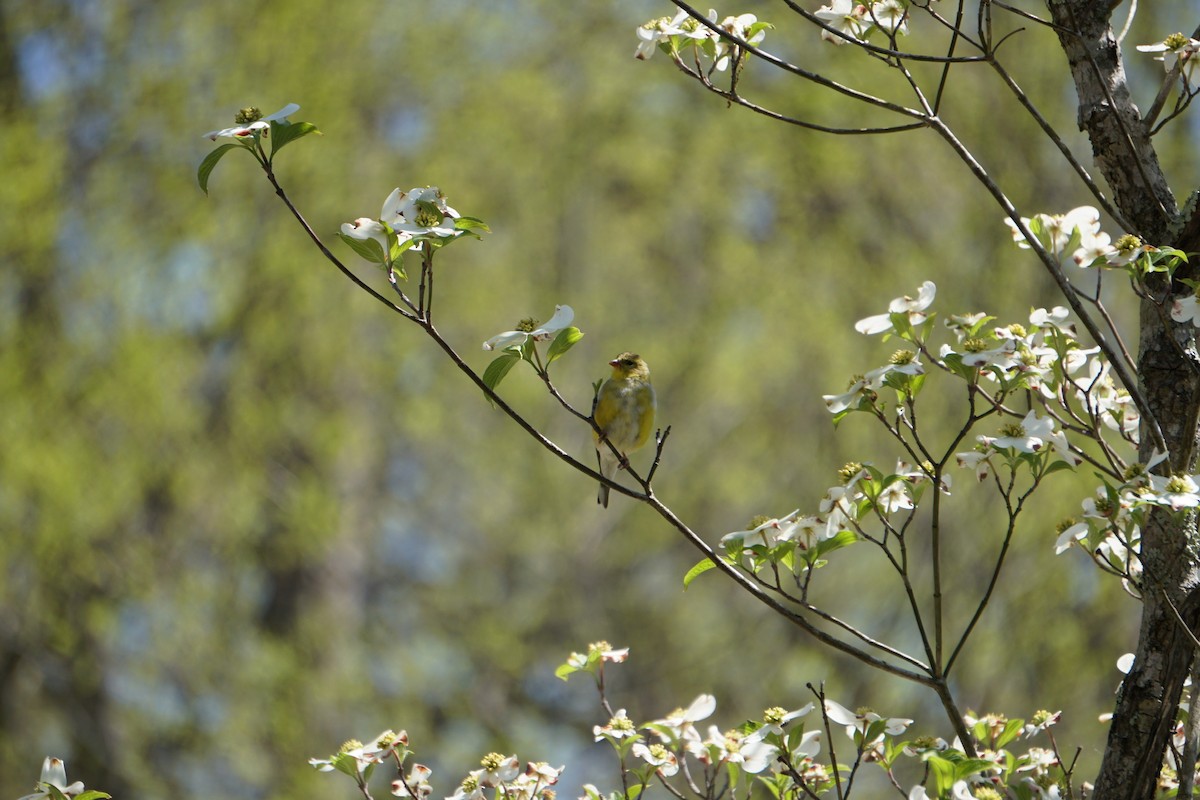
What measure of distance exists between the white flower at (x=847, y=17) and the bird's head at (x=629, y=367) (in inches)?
59.7

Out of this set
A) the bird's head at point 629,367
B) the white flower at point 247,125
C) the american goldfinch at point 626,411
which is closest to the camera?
the white flower at point 247,125

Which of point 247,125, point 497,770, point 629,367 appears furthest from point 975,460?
point 629,367

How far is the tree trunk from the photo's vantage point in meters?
1.57

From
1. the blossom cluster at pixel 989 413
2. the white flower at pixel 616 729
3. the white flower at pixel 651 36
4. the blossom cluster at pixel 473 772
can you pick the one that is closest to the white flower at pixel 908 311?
the blossom cluster at pixel 989 413

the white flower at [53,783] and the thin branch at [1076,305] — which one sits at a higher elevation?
the thin branch at [1076,305]

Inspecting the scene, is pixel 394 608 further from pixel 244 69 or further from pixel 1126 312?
pixel 1126 312

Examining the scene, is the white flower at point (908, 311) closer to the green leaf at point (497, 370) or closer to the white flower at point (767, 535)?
the white flower at point (767, 535)

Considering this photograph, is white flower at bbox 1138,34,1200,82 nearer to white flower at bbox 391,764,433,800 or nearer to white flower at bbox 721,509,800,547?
white flower at bbox 721,509,800,547

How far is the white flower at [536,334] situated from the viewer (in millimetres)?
1602

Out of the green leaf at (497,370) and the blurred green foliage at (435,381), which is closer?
the green leaf at (497,370)

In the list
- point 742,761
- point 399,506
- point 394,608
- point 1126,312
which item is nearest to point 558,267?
point 399,506

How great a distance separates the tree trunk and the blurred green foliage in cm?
469

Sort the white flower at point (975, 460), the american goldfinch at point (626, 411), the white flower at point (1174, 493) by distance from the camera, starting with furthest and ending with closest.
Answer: the american goldfinch at point (626, 411)
the white flower at point (975, 460)
the white flower at point (1174, 493)

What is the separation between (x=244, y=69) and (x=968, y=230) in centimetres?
418
